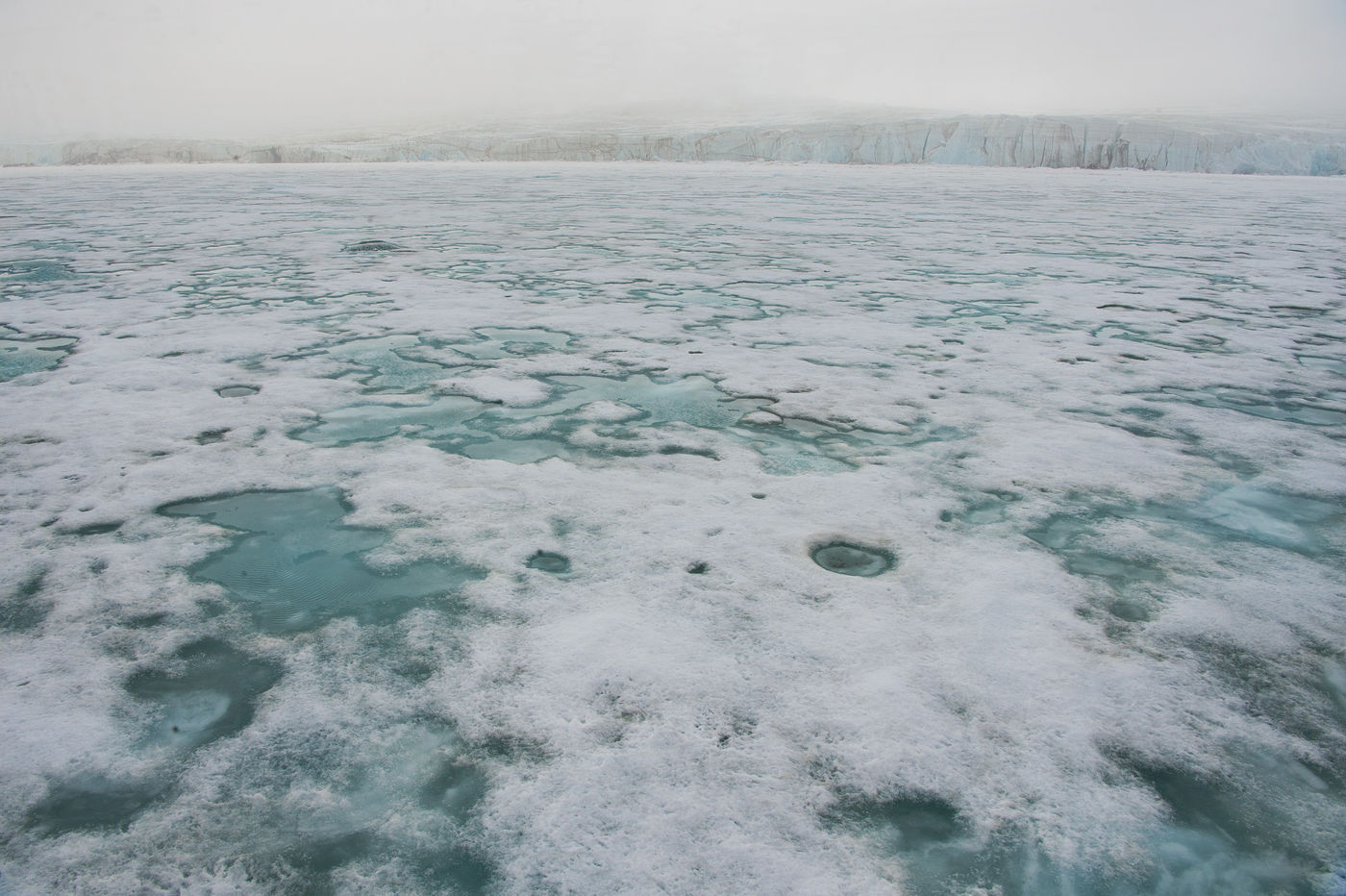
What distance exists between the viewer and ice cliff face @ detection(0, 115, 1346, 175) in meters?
33.9

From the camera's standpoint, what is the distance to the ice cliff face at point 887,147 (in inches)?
1336

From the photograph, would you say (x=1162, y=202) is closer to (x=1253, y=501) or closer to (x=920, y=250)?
(x=920, y=250)

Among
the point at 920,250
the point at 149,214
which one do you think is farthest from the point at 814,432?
the point at 149,214

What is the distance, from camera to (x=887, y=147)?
39094 mm

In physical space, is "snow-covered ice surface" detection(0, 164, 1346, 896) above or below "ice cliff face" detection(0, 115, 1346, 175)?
below

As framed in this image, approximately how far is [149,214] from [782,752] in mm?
12726

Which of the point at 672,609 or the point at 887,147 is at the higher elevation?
the point at 887,147

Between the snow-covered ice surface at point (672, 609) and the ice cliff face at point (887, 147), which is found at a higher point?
the ice cliff face at point (887, 147)

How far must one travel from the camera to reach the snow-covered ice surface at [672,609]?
109 cm

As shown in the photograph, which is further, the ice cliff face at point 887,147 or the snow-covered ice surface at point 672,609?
the ice cliff face at point 887,147

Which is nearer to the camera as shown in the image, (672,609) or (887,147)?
(672,609)

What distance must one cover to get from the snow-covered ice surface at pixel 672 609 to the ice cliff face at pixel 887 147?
38.3 metres

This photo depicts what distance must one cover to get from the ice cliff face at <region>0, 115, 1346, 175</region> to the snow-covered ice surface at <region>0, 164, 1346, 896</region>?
38.3 m

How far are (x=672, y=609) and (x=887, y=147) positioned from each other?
138 feet
